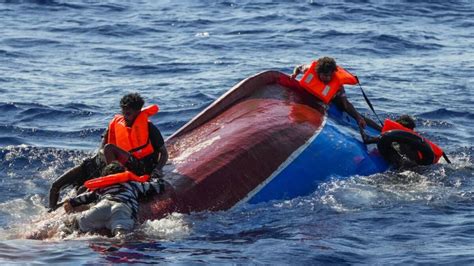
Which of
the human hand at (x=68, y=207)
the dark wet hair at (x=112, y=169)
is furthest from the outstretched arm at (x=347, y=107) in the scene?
the human hand at (x=68, y=207)

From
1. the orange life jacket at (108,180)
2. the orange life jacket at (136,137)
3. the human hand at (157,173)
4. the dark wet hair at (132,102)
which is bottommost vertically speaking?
the human hand at (157,173)

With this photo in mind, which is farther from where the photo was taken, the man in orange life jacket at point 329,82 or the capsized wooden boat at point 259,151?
the man in orange life jacket at point 329,82

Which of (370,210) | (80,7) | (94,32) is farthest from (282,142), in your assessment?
(80,7)

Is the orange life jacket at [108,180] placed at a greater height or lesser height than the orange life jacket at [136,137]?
lesser

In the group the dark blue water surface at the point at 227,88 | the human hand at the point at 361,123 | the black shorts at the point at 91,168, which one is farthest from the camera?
the human hand at the point at 361,123

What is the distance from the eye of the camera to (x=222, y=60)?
2411 centimetres

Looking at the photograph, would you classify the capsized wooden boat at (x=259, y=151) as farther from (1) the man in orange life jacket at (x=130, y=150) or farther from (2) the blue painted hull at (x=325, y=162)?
(1) the man in orange life jacket at (x=130, y=150)

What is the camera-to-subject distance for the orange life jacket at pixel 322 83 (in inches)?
598

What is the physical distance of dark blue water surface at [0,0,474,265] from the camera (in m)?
10.9

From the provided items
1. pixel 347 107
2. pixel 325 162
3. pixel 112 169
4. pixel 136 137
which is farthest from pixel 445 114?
pixel 112 169

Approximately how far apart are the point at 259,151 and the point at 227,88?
832 centimetres

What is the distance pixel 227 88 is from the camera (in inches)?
838

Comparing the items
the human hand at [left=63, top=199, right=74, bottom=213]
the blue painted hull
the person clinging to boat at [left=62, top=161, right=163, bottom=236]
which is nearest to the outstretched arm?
the blue painted hull

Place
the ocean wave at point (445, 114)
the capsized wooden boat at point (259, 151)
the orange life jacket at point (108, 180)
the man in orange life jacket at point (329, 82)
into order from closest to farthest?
the orange life jacket at point (108, 180) → the capsized wooden boat at point (259, 151) → the man in orange life jacket at point (329, 82) → the ocean wave at point (445, 114)
